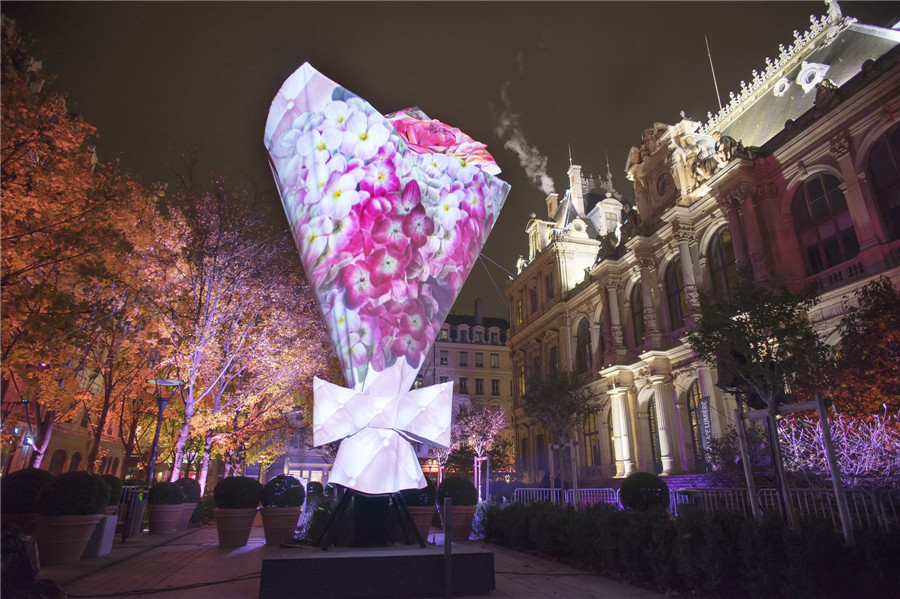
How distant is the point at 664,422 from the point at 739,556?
19100 mm

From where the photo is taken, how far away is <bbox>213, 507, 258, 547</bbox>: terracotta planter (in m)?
10.2

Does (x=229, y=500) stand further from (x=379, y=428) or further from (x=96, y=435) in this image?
(x=96, y=435)

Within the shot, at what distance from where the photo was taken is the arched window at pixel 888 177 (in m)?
15.2

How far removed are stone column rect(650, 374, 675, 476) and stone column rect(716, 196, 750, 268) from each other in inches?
272

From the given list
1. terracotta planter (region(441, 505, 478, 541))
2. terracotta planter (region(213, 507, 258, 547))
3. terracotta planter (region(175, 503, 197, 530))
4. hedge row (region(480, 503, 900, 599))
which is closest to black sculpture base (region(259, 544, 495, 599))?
hedge row (region(480, 503, 900, 599))

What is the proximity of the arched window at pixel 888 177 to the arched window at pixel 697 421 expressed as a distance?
31.2ft

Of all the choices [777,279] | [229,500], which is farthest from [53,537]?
[777,279]

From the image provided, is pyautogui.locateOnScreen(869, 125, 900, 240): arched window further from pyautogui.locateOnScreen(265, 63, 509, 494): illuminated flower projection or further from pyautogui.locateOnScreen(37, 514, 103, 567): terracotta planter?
pyautogui.locateOnScreen(37, 514, 103, 567): terracotta planter

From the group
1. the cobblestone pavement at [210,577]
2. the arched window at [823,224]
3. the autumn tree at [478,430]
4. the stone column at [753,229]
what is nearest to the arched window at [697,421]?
the stone column at [753,229]

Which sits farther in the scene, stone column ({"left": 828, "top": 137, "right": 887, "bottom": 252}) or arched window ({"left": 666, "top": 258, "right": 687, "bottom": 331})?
arched window ({"left": 666, "top": 258, "right": 687, "bottom": 331})

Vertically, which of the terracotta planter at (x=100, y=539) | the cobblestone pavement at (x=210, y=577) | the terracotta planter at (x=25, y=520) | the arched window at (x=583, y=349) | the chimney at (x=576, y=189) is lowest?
the cobblestone pavement at (x=210, y=577)

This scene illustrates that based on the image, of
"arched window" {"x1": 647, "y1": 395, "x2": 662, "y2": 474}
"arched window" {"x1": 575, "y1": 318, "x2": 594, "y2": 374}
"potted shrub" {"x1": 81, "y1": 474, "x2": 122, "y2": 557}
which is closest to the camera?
"potted shrub" {"x1": 81, "y1": 474, "x2": 122, "y2": 557}

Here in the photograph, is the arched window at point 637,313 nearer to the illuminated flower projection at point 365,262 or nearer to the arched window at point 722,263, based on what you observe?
the arched window at point 722,263

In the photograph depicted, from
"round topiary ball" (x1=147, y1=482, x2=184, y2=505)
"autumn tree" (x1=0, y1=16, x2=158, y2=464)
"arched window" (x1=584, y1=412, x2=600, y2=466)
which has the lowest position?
"round topiary ball" (x1=147, y1=482, x2=184, y2=505)
